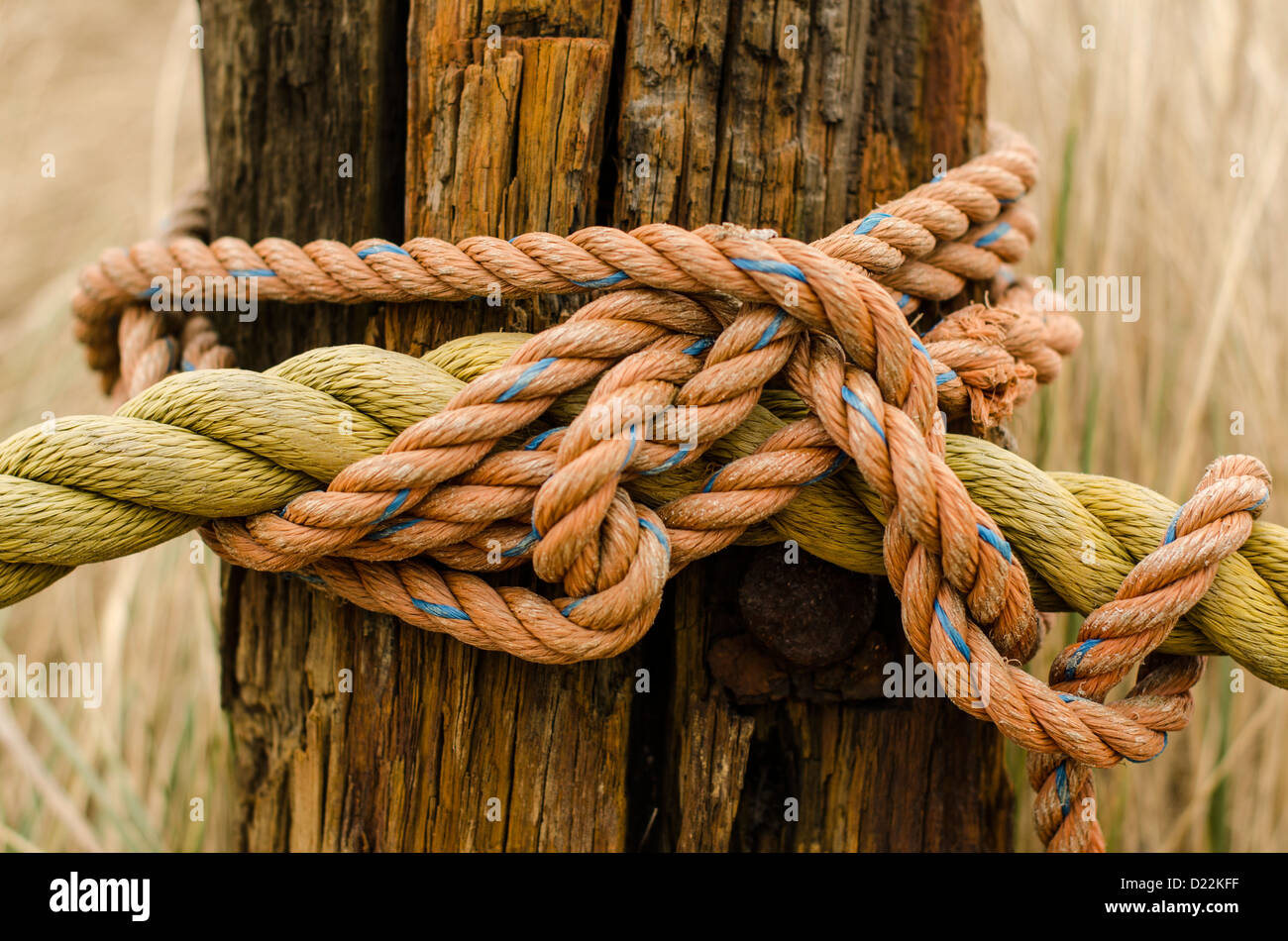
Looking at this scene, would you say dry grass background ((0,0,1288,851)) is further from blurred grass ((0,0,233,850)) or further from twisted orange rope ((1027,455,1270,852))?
twisted orange rope ((1027,455,1270,852))

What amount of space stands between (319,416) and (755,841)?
691 mm

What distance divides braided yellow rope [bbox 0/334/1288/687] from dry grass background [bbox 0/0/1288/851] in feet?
3.16

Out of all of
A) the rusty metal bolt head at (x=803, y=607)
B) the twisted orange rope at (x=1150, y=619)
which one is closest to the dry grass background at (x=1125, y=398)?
the twisted orange rope at (x=1150, y=619)

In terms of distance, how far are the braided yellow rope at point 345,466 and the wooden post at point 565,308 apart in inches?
4.8

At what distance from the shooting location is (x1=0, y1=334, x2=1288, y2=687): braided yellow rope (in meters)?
0.89

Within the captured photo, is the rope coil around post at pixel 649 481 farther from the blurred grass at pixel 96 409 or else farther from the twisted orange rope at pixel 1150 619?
the blurred grass at pixel 96 409

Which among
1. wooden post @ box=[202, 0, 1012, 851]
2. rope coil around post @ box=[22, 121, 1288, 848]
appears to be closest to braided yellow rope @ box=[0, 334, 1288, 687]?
rope coil around post @ box=[22, 121, 1288, 848]

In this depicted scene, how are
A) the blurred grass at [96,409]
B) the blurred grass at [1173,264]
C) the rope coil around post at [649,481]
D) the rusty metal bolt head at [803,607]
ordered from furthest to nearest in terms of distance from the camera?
the blurred grass at [96,409] < the blurred grass at [1173,264] < the rusty metal bolt head at [803,607] < the rope coil around post at [649,481]

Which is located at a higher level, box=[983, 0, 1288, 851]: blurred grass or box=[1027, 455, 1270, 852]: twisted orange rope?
box=[983, 0, 1288, 851]: blurred grass

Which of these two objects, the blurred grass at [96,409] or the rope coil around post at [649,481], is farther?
the blurred grass at [96,409]

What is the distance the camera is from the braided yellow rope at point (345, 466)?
885 mm

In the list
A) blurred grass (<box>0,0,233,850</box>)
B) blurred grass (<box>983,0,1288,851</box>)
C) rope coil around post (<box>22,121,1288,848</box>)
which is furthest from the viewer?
blurred grass (<box>0,0,233,850</box>)

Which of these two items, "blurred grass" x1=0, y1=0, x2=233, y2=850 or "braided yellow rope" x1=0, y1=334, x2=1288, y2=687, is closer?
"braided yellow rope" x1=0, y1=334, x2=1288, y2=687
